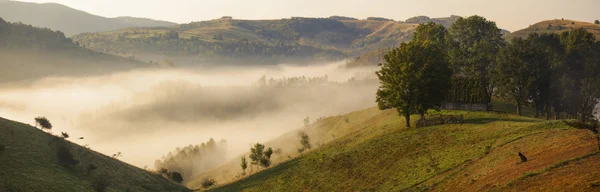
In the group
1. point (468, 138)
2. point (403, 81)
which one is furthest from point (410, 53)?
point (468, 138)

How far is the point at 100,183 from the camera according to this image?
6266cm

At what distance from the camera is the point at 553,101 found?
92.9 metres

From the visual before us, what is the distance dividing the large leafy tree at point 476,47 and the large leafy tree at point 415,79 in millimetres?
23493

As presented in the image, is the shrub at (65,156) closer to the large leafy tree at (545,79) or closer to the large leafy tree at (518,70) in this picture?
the large leafy tree at (518,70)

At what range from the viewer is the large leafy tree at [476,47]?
101 meters

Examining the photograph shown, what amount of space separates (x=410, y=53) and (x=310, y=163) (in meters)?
29.4

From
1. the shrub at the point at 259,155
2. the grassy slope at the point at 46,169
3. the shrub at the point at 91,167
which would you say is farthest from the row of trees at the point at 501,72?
the shrub at the point at 91,167

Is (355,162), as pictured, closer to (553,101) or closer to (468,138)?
(468,138)

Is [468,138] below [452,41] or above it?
below

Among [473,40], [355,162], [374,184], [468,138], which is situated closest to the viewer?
[374,184]

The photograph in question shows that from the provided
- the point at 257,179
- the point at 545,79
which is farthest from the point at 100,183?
the point at 545,79

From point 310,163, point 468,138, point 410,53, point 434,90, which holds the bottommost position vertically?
point 310,163

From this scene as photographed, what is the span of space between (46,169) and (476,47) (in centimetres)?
9904

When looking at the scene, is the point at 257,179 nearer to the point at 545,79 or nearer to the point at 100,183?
the point at 100,183
